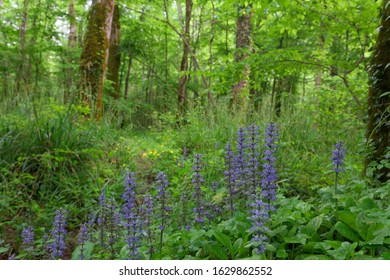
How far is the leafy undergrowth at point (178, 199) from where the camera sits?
5.24 ft

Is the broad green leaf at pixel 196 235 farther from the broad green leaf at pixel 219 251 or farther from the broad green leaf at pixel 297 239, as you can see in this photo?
the broad green leaf at pixel 297 239

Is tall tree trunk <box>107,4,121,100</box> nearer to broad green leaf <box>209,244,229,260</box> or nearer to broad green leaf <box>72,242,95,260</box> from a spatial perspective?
broad green leaf <box>72,242,95,260</box>

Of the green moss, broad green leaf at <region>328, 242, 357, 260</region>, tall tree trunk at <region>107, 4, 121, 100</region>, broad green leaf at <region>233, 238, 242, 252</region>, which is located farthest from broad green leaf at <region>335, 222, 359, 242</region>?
tall tree trunk at <region>107, 4, 121, 100</region>

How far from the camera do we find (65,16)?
8477 mm

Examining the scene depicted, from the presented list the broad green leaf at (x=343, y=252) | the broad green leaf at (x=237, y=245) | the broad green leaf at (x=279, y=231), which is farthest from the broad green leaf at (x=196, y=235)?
the broad green leaf at (x=343, y=252)

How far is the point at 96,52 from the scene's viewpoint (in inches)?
217

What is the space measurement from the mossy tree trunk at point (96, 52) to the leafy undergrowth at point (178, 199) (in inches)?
37.7

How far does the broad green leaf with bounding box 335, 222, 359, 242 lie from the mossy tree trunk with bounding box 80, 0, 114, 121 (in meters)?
4.47

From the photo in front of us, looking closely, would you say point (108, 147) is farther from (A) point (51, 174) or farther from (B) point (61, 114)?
(A) point (51, 174)

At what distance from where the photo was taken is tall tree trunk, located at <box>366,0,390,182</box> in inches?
93.8

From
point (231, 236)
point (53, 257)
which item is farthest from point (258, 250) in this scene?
point (53, 257)

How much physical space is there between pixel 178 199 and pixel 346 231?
1609 millimetres

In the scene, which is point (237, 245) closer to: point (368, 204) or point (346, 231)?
point (346, 231)

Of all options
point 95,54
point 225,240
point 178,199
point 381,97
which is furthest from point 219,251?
point 95,54
